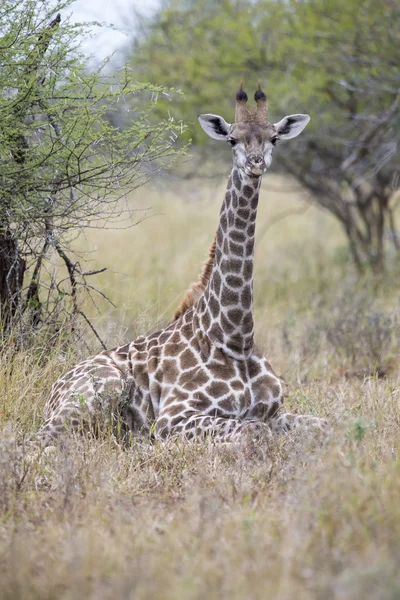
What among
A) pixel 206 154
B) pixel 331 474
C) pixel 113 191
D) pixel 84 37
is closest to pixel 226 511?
pixel 331 474

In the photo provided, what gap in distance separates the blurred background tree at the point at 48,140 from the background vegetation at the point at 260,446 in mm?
123

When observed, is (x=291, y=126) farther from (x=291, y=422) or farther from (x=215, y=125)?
(x=291, y=422)

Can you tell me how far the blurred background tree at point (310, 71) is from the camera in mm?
10320

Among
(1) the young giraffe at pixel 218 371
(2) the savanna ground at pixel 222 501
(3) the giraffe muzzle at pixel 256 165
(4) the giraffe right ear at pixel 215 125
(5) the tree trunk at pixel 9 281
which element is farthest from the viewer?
(5) the tree trunk at pixel 9 281

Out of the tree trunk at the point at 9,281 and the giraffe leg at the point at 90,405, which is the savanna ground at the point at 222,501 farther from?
the tree trunk at the point at 9,281

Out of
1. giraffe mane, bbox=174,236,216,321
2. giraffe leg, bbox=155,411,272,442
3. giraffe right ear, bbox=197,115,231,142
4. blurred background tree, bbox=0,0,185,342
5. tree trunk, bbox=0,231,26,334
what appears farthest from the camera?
tree trunk, bbox=0,231,26,334

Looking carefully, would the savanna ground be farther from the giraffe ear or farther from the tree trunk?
the giraffe ear

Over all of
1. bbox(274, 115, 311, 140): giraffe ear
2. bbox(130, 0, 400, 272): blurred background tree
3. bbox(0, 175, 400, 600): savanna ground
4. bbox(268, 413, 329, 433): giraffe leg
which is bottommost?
bbox(0, 175, 400, 600): savanna ground

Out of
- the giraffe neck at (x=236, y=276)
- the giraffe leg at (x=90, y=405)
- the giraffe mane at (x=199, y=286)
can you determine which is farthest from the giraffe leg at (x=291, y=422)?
the giraffe mane at (x=199, y=286)

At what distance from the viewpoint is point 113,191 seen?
234 inches

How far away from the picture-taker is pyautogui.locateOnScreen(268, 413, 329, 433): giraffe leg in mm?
5082

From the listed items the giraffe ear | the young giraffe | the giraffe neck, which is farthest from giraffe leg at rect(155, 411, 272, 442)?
the giraffe ear

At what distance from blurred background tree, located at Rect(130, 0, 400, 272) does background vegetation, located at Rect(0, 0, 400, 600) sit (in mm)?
33

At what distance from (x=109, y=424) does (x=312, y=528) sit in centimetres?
226
